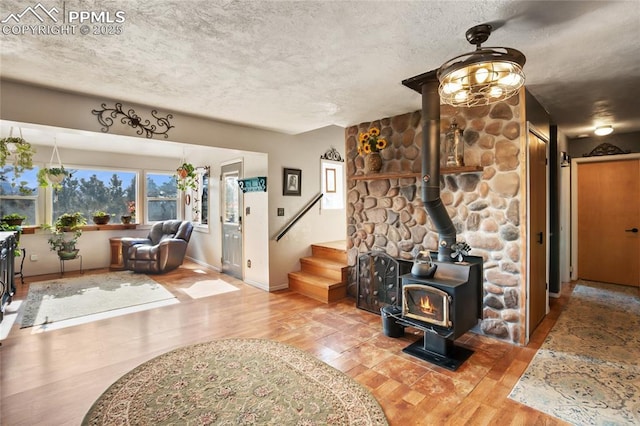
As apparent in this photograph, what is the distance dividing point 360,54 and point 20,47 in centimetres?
231

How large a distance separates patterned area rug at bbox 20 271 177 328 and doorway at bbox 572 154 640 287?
664 cm

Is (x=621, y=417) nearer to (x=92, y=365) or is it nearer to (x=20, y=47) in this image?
(x=92, y=365)

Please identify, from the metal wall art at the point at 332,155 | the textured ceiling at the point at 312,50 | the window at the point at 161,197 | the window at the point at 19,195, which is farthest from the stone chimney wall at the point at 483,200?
the window at the point at 19,195

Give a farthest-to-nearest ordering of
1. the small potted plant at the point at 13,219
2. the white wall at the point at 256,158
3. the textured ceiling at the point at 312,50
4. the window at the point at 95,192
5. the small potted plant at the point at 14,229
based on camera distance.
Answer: the window at the point at 95,192
the small potted plant at the point at 13,219
the small potted plant at the point at 14,229
the white wall at the point at 256,158
the textured ceiling at the point at 312,50

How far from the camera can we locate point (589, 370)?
2.39 meters

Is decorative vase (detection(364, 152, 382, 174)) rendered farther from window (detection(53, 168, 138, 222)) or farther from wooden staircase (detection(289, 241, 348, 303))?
window (detection(53, 168, 138, 222))

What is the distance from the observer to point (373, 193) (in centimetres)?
399

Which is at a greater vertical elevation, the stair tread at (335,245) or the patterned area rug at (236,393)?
the stair tread at (335,245)

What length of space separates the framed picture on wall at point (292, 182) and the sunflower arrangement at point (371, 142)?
1.39m

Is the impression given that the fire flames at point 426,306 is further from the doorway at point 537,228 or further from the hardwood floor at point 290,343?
the doorway at point 537,228

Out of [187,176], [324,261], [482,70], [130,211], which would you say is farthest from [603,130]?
[130,211]

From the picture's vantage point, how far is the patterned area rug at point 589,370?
1.93 m

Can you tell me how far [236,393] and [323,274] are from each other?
260cm

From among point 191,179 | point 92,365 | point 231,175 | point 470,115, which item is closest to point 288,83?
point 470,115
